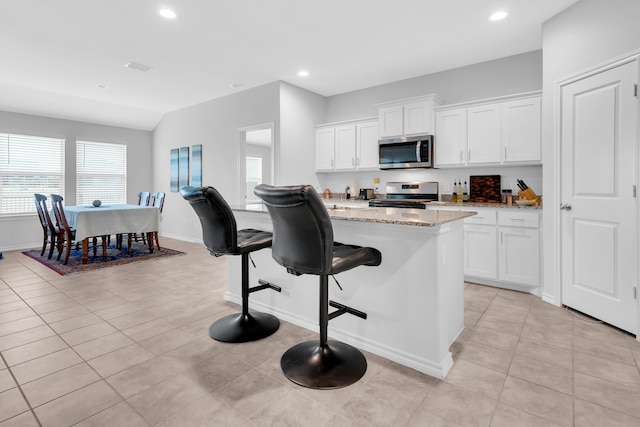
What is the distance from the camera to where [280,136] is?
16.7 ft

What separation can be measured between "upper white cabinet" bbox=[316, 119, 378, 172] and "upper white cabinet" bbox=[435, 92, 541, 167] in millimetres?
1037

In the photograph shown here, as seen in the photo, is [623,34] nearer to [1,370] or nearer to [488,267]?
[488,267]

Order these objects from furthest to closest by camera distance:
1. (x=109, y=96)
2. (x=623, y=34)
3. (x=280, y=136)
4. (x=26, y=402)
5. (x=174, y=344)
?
(x=109, y=96) → (x=280, y=136) → (x=623, y=34) → (x=174, y=344) → (x=26, y=402)

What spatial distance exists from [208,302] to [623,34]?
13.5 feet

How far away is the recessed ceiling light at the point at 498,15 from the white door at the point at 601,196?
3.05ft

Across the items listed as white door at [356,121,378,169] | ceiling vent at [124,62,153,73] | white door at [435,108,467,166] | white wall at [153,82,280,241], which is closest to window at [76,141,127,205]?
white wall at [153,82,280,241]

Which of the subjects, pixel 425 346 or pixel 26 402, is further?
pixel 425 346

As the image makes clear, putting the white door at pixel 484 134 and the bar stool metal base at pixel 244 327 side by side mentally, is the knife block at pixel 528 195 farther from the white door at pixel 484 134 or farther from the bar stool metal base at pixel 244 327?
the bar stool metal base at pixel 244 327

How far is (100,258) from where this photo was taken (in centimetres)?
518

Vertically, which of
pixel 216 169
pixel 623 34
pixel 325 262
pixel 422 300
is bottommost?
pixel 422 300

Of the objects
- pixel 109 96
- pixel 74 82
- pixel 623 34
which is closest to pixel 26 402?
pixel 623 34

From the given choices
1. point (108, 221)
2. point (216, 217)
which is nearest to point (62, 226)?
point (108, 221)

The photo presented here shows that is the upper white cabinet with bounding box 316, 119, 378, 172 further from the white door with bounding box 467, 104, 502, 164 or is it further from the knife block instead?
the knife block

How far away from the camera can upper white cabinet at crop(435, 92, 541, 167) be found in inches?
145
